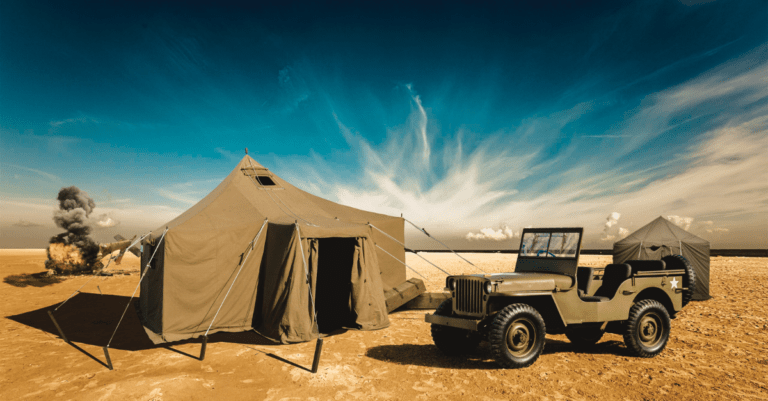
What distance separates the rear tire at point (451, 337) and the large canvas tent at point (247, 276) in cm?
242

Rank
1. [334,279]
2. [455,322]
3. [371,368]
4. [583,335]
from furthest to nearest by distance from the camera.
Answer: [334,279]
[583,335]
[371,368]
[455,322]

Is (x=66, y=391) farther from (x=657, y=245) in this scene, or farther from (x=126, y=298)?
(x=657, y=245)

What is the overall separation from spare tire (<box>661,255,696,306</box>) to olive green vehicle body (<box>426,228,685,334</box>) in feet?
0.28

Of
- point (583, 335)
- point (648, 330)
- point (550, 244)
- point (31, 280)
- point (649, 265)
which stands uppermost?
point (550, 244)

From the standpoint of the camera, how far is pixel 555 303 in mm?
6332

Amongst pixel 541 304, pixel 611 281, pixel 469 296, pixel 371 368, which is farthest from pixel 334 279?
pixel 611 281

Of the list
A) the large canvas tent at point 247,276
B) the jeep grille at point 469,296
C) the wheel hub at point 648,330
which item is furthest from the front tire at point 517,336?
the large canvas tent at point 247,276

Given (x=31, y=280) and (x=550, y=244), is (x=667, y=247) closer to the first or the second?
(x=550, y=244)

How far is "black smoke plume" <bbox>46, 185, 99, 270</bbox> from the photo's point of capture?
71.6 ft

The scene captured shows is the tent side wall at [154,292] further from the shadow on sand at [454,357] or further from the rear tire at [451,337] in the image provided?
the rear tire at [451,337]

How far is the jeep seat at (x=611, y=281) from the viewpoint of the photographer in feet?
22.8

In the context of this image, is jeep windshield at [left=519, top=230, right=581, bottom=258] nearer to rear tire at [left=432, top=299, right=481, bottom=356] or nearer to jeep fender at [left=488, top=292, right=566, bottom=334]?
jeep fender at [left=488, top=292, right=566, bottom=334]

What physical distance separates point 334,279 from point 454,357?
4801 mm

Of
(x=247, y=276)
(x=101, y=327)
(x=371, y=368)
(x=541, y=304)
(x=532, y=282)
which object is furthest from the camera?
(x=101, y=327)
